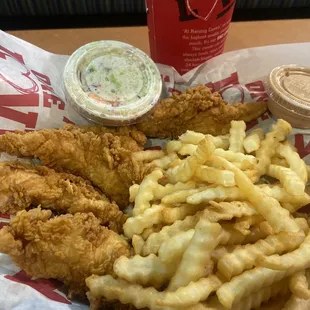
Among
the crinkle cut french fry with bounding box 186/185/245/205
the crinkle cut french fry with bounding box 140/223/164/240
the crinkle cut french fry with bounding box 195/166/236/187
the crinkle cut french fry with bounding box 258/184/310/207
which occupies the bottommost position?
the crinkle cut french fry with bounding box 140/223/164/240

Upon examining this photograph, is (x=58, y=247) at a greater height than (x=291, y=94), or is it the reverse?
(x=291, y=94)

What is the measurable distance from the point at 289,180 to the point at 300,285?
33 cm

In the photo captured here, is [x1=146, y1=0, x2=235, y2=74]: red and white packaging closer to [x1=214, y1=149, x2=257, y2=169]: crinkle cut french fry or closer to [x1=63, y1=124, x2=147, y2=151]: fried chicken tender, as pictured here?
[x1=63, y1=124, x2=147, y2=151]: fried chicken tender

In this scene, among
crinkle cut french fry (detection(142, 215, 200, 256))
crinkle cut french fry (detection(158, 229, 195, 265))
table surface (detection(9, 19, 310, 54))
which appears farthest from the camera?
table surface (detection(9, 19, 310, 54))

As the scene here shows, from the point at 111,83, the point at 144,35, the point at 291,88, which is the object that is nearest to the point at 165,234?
the point at 111,83

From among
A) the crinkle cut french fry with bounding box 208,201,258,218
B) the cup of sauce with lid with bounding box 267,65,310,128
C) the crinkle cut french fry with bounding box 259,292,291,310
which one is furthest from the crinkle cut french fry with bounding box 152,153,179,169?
the crinkle cut french fry with bounding box 259,292,291,310

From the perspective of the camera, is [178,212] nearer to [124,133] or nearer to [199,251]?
[199,251]

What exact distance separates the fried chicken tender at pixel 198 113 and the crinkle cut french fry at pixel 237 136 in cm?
11

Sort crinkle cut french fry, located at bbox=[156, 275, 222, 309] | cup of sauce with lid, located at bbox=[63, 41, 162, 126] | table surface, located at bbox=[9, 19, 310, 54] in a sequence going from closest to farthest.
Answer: crinkle cut french fry, located at bbox=[156, 275, 222, 309]
cup of sauce with lid, located at bbox=[63, 41, 162, 126]
table surface, located at bbox=[9, 19, 310, 54]

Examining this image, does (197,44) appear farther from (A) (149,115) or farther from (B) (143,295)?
(B) (143,295)

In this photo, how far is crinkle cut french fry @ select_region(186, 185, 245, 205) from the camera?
144 centimetres

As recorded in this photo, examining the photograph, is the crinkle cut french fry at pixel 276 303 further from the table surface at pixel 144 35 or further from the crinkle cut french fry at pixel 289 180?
the table surface at pixel 144 35

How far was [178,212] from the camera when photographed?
150 cm

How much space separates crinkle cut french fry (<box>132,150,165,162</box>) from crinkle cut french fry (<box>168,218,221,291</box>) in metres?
0.48
